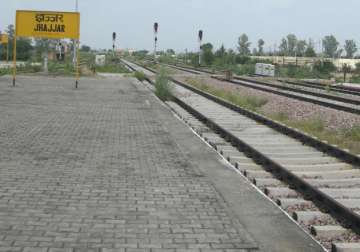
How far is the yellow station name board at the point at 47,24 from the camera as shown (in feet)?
92.0

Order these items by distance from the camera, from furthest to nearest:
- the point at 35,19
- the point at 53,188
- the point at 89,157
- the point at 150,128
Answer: the point at 35,19, the point at 150,128, the point at 89,157, the point at 53,188

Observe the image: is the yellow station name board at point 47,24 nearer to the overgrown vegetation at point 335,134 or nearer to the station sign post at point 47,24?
the station sign post at point 47,24

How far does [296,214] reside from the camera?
19.2ft

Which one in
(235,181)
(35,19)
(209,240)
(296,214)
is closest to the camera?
(209,240)

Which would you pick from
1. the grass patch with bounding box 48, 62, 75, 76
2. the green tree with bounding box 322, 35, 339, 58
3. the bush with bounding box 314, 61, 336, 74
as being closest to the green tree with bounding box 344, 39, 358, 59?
the green tree with bounding box 322, 35, 339, 58

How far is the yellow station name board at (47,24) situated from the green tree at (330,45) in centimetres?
11785

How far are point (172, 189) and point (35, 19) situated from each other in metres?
23.2

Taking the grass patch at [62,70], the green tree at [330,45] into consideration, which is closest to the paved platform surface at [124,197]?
the grass patch at [62,70]

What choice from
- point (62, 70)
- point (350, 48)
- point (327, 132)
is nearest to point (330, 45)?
point (350, 48)

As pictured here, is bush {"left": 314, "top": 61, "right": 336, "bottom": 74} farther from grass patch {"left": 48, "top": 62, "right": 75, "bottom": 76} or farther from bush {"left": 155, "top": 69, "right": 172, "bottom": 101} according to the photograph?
bush {"left": 155, "top": 69, "right": 172, "bottom": 101}

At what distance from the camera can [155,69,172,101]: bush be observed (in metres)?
22.8

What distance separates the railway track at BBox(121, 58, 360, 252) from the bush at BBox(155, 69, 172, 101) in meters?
7.78

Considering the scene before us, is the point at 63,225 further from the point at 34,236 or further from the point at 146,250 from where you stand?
the point at 146,250

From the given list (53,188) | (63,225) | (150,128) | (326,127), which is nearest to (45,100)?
(150,128)
